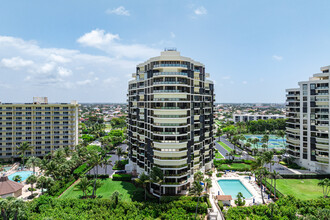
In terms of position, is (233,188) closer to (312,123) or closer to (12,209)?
(312,123)

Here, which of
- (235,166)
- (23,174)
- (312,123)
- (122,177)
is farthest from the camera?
(235,166)

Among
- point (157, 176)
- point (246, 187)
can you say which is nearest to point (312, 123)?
point (246, 187)

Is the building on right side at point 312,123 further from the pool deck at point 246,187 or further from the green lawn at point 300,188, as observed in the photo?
the pool deck at point 246,187

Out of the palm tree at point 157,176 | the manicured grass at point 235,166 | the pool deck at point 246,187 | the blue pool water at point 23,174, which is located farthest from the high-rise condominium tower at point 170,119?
the blue pool water at point 23,174

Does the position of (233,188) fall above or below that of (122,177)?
below

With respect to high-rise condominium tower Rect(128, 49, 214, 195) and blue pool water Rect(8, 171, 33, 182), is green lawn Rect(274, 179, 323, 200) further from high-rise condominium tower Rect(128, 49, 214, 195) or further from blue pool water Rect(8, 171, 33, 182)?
blue pool water Rect(8, 171, 33, 182)

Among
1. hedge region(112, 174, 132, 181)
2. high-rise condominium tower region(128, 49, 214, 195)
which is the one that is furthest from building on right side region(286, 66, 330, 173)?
hedge region(112, 174, 132, 181)
